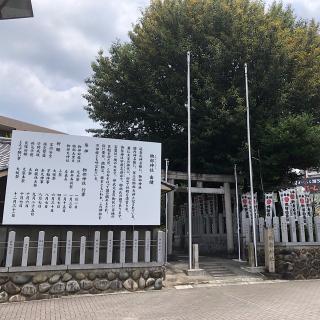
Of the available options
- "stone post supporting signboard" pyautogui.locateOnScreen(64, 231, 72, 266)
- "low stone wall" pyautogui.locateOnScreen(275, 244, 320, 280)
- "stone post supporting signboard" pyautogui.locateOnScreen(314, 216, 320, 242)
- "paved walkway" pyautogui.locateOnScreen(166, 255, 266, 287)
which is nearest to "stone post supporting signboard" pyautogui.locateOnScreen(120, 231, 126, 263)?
"stone post supporting signboard" pyautogui.locateOnScreen(64, 231, 72, 266)

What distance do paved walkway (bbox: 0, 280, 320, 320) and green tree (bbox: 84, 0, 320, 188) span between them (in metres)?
8.09

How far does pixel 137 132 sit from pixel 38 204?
36.7 feet

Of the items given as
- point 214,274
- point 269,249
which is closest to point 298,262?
point 269,249

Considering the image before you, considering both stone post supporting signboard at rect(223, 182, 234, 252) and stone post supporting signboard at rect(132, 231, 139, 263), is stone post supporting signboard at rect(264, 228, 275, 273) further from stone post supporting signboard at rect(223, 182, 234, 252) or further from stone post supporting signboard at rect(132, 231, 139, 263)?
stone post supporting signboard at rect(132, 231, 139, 263)

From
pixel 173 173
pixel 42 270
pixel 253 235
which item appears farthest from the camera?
pixel 173 173

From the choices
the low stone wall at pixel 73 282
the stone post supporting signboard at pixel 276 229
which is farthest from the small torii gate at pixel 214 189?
the low stone wall at pixel 73 282

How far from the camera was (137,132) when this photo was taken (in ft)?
71.0

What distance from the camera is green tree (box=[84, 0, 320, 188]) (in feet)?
60.3

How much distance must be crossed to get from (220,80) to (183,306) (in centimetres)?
1287

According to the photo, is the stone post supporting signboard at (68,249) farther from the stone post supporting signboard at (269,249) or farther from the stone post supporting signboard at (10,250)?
the stone post supporting signboard at (269,249)

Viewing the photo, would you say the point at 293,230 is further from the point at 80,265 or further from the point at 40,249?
the point at 40,249

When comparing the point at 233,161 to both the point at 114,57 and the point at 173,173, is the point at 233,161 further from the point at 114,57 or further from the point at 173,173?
the point at 114,57

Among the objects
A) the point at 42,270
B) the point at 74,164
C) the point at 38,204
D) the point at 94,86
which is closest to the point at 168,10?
the point at 94,86

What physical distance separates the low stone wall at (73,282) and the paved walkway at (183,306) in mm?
342
